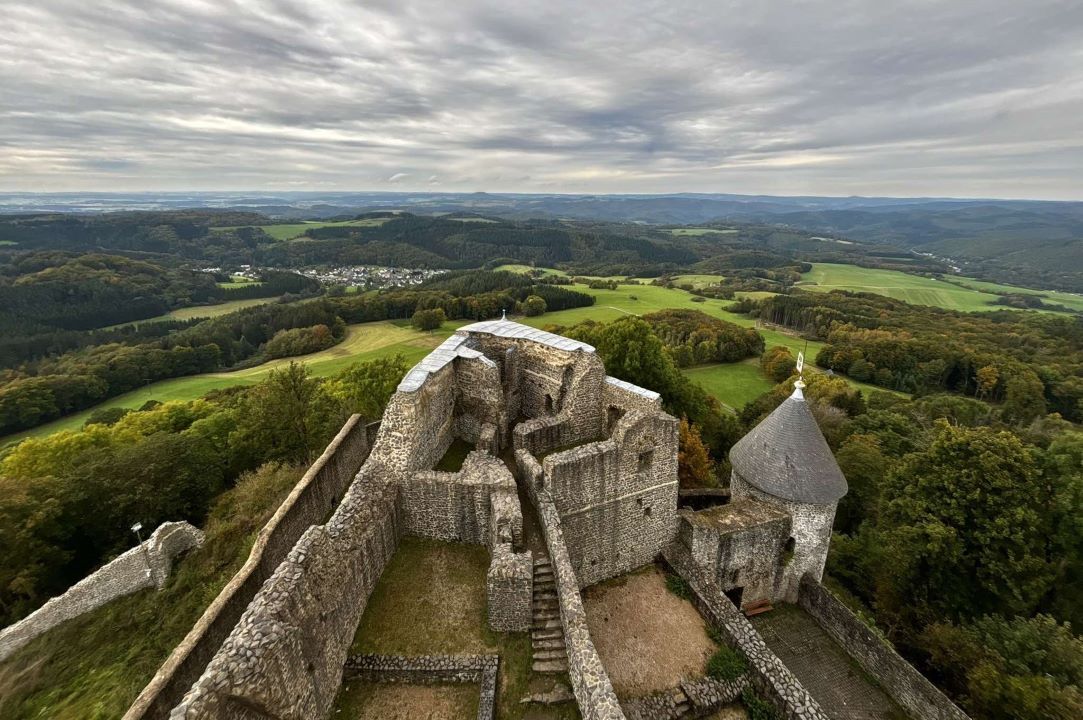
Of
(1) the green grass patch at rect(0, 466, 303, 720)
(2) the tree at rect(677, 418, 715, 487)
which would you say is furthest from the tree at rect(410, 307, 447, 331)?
(1) the green grass patch at rect(0, 466, 303, 720)

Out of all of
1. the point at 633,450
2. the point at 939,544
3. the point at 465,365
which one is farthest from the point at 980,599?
the point at 465,365

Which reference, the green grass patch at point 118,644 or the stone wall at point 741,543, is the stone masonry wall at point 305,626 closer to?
the green grass patch at point 118,644

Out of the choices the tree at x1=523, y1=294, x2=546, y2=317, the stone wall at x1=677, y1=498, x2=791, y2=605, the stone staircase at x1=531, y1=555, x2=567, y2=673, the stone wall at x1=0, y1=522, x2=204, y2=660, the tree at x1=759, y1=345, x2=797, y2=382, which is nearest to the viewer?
the stone staircase at x1=531, y1=555, x2=567, y2=673

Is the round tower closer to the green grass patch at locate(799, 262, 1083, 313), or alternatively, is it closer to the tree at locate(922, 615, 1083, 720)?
the tree at locate(922, 615, 1083, 720)

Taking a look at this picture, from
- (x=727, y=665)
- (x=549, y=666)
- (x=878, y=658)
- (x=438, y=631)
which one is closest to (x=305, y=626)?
(x=438, y=631)

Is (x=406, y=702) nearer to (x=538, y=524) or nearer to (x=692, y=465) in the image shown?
(x=538, y=524)
